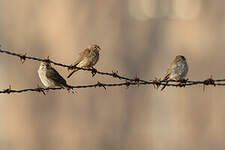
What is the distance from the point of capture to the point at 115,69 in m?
34.1

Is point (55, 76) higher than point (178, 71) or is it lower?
lower

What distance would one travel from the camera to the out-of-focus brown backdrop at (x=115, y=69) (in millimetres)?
33781

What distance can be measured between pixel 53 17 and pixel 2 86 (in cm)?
333

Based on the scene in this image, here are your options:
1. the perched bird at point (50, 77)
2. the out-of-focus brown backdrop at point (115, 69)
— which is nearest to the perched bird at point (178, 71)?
the perched bird at point (50, 77)

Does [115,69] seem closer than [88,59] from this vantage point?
No

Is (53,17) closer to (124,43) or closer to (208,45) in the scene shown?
(124,43)

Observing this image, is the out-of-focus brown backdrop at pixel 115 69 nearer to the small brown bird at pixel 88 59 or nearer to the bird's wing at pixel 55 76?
the small brown bird at pixel 88 59

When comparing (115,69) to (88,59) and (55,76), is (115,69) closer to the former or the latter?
(88,59)

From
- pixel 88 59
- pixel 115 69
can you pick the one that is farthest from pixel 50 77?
pixel 115 69

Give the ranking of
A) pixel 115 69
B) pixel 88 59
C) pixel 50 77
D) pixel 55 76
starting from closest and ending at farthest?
1. pixel 55 76
2. pixel 50 77
3. pixel 88 59
4. pixel 115 69

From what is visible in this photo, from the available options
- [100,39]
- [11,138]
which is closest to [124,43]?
[100,39]

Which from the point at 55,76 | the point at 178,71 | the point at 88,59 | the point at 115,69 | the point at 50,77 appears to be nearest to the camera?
the point at 55,76

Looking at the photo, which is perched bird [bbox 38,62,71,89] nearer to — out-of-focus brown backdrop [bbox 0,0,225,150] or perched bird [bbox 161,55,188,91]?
perched bird [bbox 161,55,188,91]

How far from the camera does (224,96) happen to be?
33.7m
